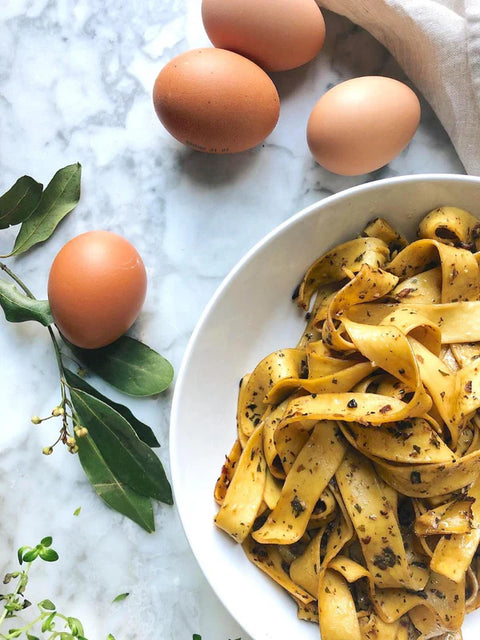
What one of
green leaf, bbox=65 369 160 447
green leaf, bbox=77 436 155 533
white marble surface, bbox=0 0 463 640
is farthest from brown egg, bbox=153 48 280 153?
green leaf, bbox=77 436 155 533

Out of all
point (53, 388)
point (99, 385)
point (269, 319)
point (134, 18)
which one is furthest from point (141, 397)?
point (134, 18)

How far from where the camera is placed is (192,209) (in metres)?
1.58

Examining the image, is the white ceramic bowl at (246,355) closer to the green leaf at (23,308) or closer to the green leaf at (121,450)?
the green leaf at (121,450)

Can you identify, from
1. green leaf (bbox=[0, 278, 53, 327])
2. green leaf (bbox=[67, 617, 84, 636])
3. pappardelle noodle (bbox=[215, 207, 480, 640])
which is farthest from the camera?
green leaf (bbox=[0, 278, 53, 327])

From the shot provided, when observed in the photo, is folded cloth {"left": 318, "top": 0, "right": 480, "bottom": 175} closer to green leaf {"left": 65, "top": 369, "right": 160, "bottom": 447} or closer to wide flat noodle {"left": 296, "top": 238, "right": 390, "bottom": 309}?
wide flat noodle {"left": 296, "top": 238, "right": 390, "bottom": 309}

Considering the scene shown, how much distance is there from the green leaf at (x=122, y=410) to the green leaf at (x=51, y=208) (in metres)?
0.32

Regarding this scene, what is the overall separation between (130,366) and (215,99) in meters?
0.62

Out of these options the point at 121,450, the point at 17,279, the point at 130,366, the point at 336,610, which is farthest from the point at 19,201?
the point at 336,610

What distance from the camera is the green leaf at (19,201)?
1524 mm

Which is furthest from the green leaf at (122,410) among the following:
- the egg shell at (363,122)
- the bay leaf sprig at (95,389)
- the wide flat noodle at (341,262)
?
the egg shell at (363,122)

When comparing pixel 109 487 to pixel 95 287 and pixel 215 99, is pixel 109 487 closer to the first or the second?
pixel 95 287

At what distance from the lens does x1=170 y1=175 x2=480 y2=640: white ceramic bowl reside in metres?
1.38

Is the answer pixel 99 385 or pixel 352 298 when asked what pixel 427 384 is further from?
pixel 99 385

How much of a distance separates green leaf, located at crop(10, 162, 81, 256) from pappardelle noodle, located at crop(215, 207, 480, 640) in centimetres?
58
